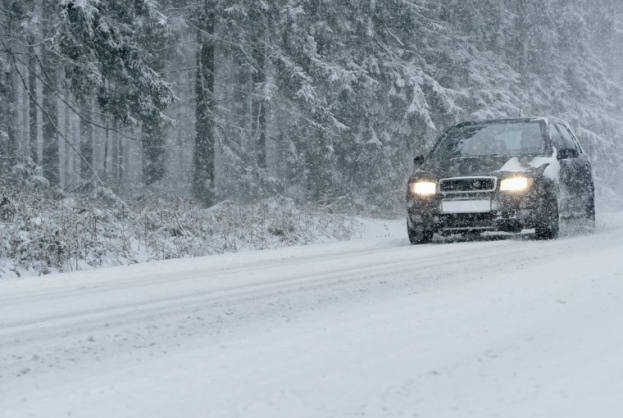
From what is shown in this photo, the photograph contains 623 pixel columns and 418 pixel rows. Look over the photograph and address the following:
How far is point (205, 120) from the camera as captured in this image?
19.3 meters

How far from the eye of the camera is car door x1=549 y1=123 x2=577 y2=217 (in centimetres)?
1111

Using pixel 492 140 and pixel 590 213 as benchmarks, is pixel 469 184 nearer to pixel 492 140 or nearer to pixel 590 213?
pixel 492 140

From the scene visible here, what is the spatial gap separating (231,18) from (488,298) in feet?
48.6

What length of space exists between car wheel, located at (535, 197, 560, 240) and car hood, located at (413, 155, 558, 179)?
527 mm

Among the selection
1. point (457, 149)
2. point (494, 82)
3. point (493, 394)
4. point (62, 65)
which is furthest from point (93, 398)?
point (494, 82)

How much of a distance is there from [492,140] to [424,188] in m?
1.82

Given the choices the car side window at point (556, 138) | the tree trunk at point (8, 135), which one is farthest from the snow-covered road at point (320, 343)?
the tree trunk at point (8, 135)

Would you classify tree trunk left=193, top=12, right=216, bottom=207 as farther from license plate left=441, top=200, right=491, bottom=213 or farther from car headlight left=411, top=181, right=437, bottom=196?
license plate left=441, top=200, right=491, bottom=213

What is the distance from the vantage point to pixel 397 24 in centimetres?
2058

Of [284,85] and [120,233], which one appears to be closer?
[120,233]

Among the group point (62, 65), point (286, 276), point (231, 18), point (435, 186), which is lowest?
point (286, 276)

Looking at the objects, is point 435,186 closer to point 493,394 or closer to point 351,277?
point 351,277

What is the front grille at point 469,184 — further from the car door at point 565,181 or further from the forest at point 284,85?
the forest at point 284,85

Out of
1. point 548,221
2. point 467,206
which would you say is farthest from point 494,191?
point 548,221
